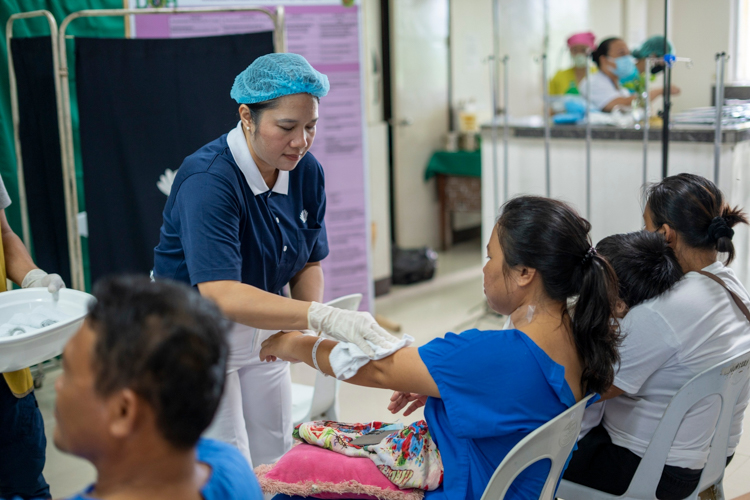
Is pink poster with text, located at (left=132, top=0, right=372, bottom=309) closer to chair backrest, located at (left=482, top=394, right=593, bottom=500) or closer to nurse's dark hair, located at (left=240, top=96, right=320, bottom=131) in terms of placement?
nurse's dark hair, located at (left=240, top=96, right=320, bottom=131)

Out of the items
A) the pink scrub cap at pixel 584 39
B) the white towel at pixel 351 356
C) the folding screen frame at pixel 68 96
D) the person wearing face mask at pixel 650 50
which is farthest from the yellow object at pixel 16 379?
the pink scrub cap at pixel 584 39

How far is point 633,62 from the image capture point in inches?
166

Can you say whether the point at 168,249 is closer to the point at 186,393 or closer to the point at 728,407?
the point at 186,393

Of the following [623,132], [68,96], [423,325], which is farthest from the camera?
[423,325]

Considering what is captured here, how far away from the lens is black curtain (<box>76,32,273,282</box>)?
2584 mm

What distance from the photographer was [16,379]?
A: 5.43 ft

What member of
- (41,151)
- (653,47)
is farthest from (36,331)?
(653,47)

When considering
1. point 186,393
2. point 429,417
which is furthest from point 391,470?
point 186,393

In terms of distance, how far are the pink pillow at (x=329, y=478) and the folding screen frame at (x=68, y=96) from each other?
5.45 feet

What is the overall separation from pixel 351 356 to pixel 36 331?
651 mm

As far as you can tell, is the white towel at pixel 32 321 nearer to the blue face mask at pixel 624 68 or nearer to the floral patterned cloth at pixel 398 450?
the floral patterned cloth at pixel 398 450

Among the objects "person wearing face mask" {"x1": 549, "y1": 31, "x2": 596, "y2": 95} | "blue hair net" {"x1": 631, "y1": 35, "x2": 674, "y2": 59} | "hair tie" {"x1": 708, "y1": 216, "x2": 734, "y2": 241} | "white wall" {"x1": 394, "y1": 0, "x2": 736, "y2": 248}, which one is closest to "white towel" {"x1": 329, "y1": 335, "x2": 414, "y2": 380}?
"hair tie" {"x1": 708, "y1": 216, "x2": 734, "y2": 241}

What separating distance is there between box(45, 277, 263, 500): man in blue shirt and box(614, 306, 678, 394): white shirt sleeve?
102 centimetres

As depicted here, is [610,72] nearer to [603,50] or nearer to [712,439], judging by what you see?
[603,50]
